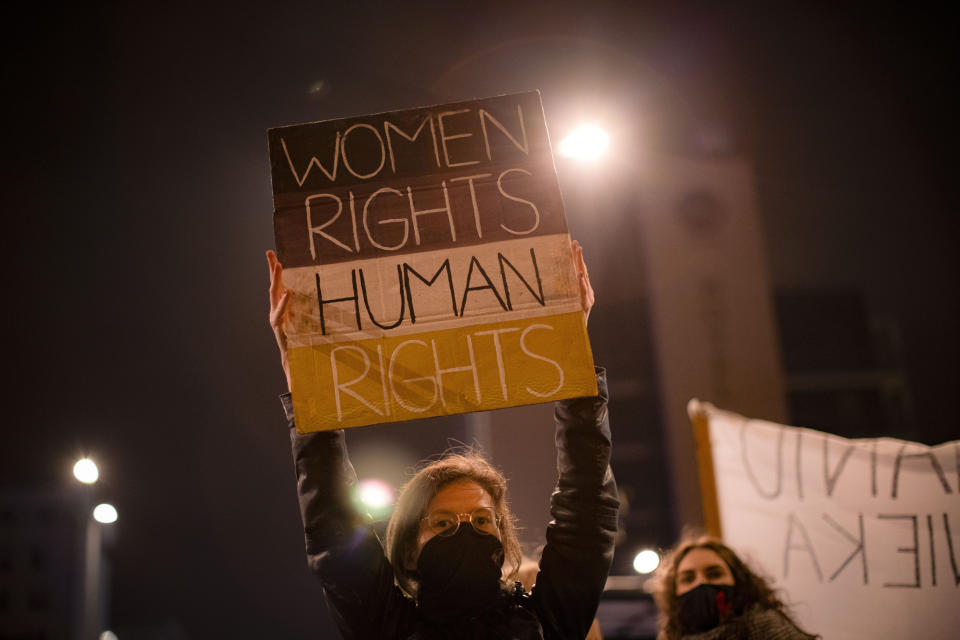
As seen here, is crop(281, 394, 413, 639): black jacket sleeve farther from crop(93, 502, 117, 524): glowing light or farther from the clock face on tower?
the clock face on tower

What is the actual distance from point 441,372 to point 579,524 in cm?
62

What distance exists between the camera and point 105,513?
480cm

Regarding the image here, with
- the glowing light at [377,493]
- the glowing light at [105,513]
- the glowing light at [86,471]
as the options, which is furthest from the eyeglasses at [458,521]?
the glowing light at [105,513]

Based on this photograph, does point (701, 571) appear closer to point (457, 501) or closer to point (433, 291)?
point (457, 501)

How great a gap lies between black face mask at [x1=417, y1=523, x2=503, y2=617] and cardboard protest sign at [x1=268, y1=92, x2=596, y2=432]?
16.8 inches

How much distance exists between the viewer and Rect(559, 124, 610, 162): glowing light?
4195 mm

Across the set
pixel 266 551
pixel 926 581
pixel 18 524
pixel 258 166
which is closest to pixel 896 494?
pixel 926 581

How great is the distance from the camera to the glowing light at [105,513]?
4773mm


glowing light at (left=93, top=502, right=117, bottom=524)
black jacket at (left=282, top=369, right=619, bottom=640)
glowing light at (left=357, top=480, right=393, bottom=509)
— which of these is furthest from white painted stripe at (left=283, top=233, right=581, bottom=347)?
glowing light at (left=93, top=502, right=117, bottom=524)

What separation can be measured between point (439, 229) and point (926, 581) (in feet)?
8.56

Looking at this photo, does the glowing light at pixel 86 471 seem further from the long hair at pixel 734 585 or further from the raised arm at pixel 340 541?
the long hair at pixel 734 585

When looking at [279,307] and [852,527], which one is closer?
[279,307]

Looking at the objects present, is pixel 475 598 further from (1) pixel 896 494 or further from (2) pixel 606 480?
(1) pixel 896 494

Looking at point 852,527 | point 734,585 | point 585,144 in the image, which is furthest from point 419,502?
point 585,144
